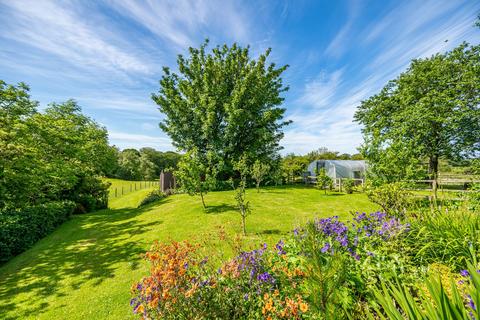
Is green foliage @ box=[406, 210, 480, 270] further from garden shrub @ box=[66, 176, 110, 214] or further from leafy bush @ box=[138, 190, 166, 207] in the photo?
garden shrub @ box=[66, 176, 110, 214]

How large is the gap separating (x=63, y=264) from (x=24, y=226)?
4.77 meters

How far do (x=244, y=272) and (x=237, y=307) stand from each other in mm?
437

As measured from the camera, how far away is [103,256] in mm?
7520

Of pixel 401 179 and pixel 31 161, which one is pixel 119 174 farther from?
pixel 401 179

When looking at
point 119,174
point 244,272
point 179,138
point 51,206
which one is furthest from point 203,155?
point 119,174

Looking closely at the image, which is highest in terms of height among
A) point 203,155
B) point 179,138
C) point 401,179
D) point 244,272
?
point 179,138

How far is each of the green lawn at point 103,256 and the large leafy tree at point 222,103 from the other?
33.3ft

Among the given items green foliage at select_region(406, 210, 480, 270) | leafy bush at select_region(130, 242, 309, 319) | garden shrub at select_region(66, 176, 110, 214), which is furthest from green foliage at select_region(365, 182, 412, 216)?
garden shrub at select_region(66, 176, 110, 214)

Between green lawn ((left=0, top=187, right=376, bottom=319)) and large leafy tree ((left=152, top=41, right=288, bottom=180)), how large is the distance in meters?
10.1

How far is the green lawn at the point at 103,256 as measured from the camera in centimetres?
478

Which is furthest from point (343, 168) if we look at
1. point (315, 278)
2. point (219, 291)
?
point (219, 291)

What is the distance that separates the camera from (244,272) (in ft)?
9.48

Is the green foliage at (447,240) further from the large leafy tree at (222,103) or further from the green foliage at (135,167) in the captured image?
the green foliage at (135,167)

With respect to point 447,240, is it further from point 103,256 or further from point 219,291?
point 103,256
